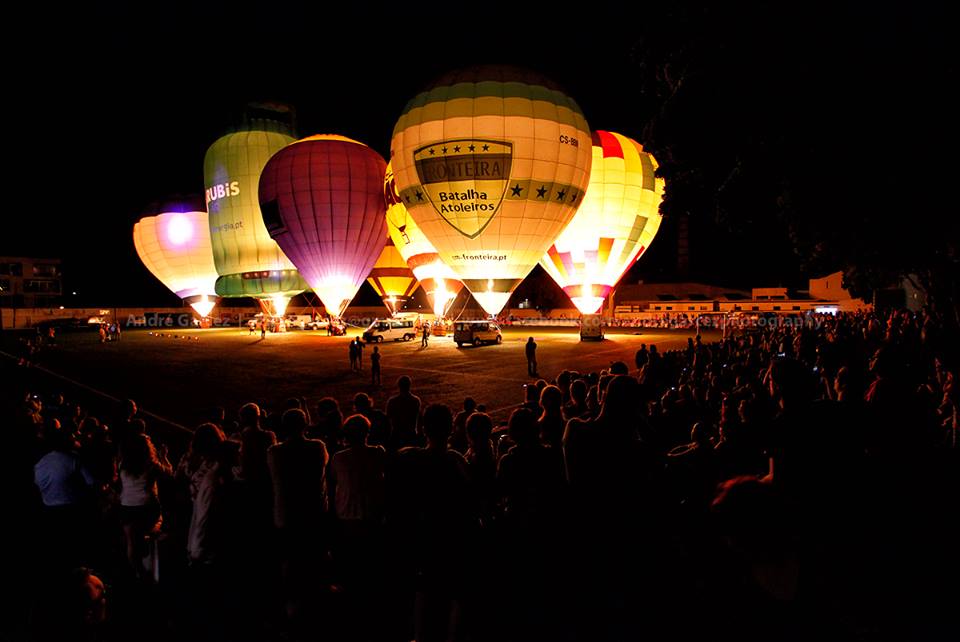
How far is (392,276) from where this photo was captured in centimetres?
3538

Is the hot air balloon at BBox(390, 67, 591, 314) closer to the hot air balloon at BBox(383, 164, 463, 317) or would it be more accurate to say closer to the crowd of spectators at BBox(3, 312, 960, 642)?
the hot air balloon at BBox(383, 164, 463, 317)

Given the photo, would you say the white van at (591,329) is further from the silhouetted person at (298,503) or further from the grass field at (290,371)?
the silhouetted person at (298,503)

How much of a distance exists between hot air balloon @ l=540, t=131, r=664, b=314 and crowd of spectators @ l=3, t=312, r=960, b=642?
20.4 metres

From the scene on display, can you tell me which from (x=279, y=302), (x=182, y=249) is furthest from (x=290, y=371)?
(x=182, y=249)

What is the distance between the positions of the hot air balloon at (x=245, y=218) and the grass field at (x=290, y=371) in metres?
5.97

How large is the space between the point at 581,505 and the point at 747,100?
9.38m

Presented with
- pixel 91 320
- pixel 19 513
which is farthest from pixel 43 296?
pixel 19 513

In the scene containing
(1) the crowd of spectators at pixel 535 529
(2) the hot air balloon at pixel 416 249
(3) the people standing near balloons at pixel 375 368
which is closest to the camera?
(1) the crowd of spectators at pixel 535 529

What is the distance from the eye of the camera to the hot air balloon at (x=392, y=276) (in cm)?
3472

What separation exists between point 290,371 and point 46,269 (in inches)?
3189

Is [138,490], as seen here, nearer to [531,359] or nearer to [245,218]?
[531,359]

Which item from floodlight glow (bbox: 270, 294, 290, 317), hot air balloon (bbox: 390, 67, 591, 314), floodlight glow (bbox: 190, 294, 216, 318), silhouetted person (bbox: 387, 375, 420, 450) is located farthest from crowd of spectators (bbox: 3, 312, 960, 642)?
floodlight glow (bbox: 190, 294, 216, 318)

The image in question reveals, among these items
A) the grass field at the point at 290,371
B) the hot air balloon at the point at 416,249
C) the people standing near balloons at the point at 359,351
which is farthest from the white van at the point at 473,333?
the people standing near balloons at the point at 359,351

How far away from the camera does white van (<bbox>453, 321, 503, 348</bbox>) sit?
25141 mm
